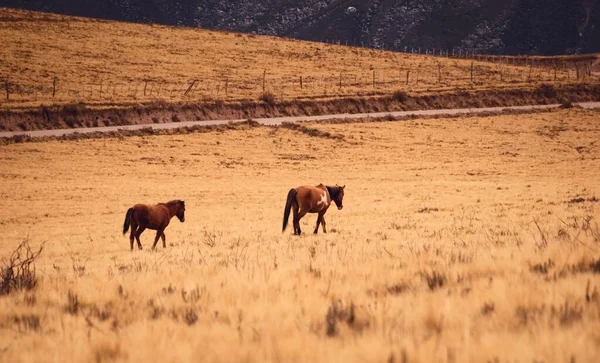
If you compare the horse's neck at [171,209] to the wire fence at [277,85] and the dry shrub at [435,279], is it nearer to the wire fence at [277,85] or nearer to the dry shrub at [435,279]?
the dry shrub at [435,279]

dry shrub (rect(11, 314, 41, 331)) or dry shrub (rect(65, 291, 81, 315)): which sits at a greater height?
dry shrub (rect(11, 314, 41, 331))

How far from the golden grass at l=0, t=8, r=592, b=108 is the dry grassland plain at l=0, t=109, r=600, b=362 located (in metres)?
16.9

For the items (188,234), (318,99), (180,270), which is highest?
(318,99)

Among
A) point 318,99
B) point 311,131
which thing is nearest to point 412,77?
point 318,99

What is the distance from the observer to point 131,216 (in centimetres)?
1852

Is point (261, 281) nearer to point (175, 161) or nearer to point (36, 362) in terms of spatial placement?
point (36, 362)

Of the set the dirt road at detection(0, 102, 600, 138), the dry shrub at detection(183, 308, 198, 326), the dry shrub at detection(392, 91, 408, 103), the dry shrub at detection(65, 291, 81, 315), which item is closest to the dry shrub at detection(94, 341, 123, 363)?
the dry shrub at detection(183, 308, 198, 326)

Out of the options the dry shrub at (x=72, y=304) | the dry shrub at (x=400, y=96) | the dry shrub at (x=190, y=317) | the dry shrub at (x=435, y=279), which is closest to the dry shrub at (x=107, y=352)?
the dry shrub at (x=190, y=317)

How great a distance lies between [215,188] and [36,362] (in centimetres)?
3021

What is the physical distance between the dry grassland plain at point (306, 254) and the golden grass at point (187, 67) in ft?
55.4

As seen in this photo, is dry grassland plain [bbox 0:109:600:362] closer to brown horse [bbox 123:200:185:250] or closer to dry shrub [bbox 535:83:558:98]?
brown horse [bbox 123:200:185:250]

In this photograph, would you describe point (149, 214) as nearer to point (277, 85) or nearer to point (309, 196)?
point (309, 196)

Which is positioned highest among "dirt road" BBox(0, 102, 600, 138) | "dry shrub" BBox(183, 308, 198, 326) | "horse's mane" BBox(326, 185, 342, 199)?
"dirt road" BBox(0, 102, 600, 138)

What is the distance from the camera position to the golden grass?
204 ft
